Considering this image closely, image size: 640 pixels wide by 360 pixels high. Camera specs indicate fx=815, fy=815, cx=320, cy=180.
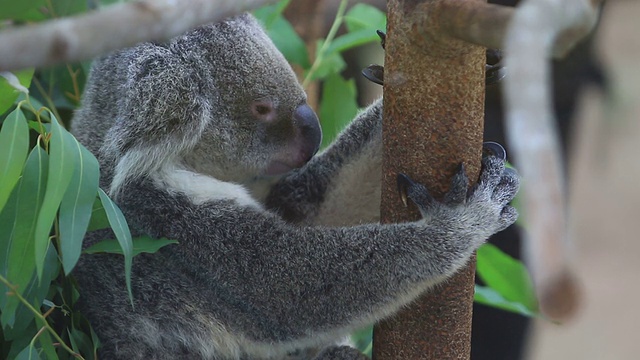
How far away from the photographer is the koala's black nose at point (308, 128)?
220cm

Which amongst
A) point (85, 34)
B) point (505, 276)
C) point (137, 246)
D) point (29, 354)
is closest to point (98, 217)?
point (137, 246)

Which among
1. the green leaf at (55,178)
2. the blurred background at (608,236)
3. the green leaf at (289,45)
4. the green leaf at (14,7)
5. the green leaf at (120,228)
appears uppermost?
the green leaf at (14,7)

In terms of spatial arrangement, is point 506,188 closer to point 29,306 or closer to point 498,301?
point 498,301

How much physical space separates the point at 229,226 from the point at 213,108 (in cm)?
33

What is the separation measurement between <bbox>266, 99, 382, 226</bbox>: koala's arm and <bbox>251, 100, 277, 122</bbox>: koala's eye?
256 millimetres

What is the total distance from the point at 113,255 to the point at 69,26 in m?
1.32

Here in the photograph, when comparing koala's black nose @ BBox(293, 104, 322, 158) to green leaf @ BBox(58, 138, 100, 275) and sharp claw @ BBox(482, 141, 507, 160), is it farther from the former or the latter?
green leaf @ BBox(58, 138, 100, 275)

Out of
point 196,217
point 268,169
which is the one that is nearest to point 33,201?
point 196,217

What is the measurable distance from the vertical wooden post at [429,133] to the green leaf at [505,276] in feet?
2.61

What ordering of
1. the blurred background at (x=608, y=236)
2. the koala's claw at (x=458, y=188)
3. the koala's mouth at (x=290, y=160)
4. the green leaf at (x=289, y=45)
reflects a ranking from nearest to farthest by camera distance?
the koala's claw at (x=458, y=188) < the koala's mouth at (x=290, y=160) < the green leaf at (x=289, y=45) < the blurred background at (x=608, y=236)

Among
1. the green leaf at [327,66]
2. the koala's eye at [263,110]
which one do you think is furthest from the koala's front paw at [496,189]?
the green leaf at [327,66]

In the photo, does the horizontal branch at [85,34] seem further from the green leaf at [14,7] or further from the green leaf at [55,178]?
the green leaf at [14,7]

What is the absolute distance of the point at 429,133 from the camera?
1.74m

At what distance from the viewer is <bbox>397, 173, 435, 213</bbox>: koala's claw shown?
1.80 metres
